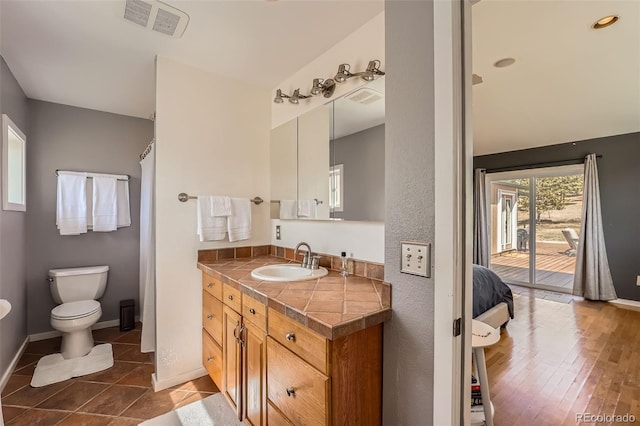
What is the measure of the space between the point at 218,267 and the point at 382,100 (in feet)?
4.94

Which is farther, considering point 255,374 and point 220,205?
point 220,205

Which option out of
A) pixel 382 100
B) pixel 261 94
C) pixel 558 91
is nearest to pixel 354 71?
pixel 382 100

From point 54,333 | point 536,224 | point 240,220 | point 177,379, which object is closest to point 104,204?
point 54,333

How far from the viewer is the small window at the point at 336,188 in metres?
1.84

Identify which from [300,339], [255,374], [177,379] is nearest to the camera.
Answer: [300,339]

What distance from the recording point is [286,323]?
4.08 ft

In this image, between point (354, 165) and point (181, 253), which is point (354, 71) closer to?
point (354, 165)

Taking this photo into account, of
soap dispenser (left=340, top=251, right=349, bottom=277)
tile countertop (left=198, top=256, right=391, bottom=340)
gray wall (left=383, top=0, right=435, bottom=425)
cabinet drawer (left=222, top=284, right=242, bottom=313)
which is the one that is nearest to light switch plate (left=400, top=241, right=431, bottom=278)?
gray wall (left=383, top=0, right=435, bottom=425)

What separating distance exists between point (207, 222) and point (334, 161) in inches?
41.8

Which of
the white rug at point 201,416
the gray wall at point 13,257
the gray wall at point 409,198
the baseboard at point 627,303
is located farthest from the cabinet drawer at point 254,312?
the baseboard at point 627,303

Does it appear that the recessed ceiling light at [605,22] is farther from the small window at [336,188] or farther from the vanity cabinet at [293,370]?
the vanity cabinet at [293,370]

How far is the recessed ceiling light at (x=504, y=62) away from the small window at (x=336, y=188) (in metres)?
1.63

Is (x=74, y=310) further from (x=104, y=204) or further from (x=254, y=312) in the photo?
(x=254, y=312)

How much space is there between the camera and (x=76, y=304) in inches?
102
